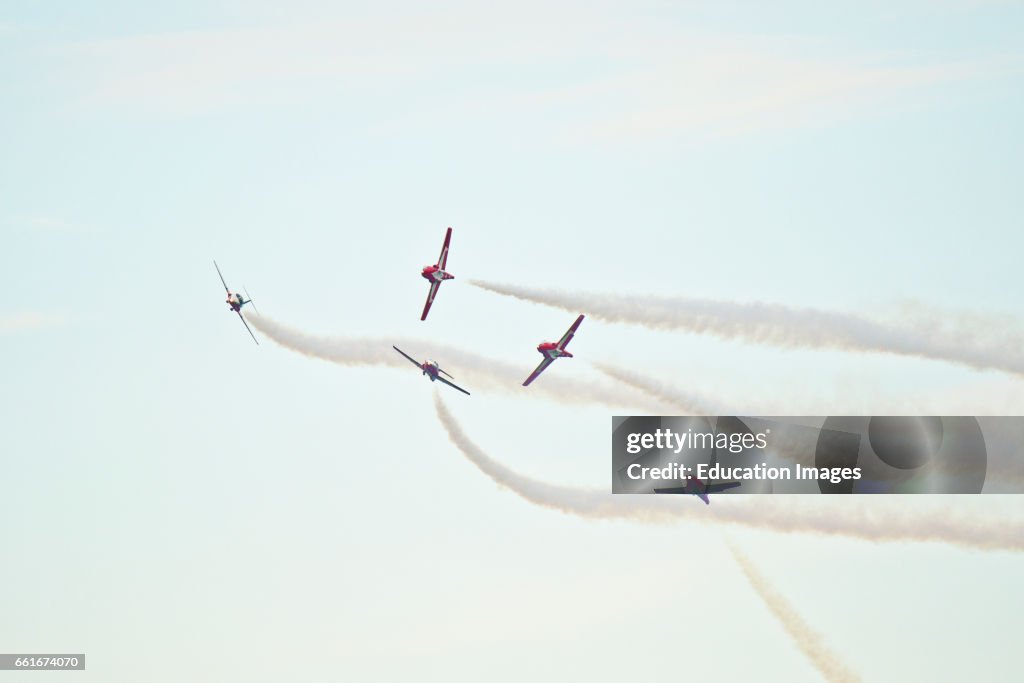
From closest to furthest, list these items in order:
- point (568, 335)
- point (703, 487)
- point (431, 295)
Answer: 1. point (703, 487)
2. point (568, 335)
3. point (431, 295)

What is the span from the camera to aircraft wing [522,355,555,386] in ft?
334

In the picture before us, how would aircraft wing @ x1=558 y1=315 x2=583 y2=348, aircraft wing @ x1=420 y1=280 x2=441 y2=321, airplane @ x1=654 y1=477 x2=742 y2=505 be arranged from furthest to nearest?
aircraft wing @ x1=420 y1=280 x2=441 y2=321 → aircraft wing @ x1=558 y1=315 x2=583 y2=348 → airplane @ x1=654 y1=477 x2=742 y2=505

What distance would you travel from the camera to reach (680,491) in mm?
94688

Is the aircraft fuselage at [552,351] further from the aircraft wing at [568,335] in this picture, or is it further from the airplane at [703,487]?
the airplane at [703,487]

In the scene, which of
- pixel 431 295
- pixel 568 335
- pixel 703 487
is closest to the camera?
pixel 703 487

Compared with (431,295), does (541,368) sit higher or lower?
lower

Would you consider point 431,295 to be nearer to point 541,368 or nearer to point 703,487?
point 541,368

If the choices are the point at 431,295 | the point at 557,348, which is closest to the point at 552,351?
the point at 557,348

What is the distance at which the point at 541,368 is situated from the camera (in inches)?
4053

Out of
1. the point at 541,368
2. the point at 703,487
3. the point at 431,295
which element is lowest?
the point at 703,487

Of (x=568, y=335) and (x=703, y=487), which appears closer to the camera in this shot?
(x=703, y=487)

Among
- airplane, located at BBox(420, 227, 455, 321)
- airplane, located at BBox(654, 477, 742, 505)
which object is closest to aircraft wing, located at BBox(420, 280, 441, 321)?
airplane, located at BBox(420, 227, 455, 321)

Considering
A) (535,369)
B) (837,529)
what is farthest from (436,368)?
(837,529)

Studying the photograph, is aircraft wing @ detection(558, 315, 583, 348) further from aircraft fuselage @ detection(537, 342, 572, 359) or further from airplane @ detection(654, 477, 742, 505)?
airplane @ detection(654, 477, 742, 505)
